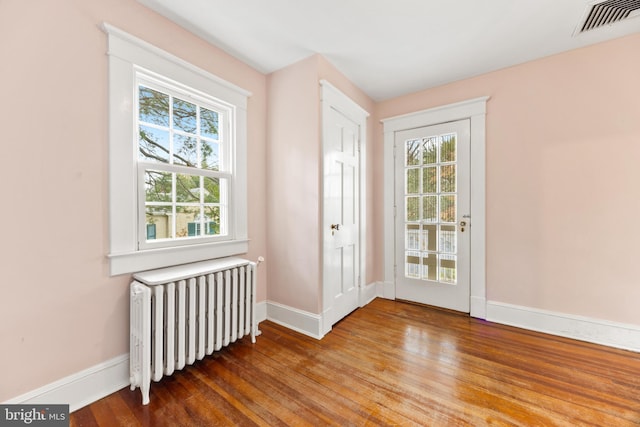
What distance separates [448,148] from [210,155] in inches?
101

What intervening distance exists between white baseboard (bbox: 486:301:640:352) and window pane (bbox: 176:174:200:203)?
310cm

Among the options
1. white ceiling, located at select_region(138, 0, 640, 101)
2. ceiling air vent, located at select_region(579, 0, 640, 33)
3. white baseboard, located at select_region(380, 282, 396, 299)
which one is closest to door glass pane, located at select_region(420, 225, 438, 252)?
white baseboard, located at select_region(380, 282, 396, 299)

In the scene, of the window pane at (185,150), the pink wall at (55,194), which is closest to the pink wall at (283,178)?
the pink wall at (55,194)

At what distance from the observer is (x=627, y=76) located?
6.96 ft

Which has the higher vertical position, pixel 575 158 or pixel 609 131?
pixel 609 131

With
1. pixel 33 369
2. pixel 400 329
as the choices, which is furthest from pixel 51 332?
pixel 400 329

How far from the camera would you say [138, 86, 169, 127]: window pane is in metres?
1.84

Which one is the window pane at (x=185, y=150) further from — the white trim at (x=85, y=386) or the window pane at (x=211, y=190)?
the white trim at (x=85, y=386)

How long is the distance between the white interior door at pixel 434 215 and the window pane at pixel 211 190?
2.14 metres

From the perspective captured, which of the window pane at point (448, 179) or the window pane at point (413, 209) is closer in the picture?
the window pane at point (448, 179)

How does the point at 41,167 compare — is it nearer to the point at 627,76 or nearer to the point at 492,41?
the point at 492,41

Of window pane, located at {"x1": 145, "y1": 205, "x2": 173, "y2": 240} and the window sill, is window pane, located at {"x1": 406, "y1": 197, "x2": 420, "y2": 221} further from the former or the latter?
window pane, located at {"x1": 145, "y1": 205, "x2": 173, "y2": 240}

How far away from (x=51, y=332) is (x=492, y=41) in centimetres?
378

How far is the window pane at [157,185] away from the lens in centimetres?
185
